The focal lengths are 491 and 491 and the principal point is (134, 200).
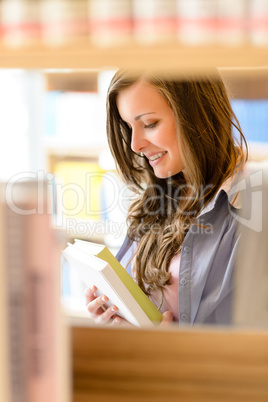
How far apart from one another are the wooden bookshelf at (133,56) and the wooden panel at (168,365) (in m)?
0.35

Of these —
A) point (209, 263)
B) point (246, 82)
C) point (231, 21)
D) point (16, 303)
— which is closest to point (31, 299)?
point (16, 303)

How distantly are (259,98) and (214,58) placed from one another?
1.16 metres

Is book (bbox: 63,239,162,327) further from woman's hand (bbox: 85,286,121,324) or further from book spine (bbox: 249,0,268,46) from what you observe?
book spine (bbox: 249,0,268,46)

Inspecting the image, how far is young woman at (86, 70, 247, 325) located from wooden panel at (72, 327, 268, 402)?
0.19 m

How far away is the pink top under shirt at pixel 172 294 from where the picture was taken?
0.86 meters

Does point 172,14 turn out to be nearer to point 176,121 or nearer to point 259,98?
point 176,121

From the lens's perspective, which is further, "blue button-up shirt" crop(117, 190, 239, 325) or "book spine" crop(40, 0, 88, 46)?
"blue button-up shirt" crop(117, 190, 239, 325)

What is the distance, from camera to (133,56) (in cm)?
46

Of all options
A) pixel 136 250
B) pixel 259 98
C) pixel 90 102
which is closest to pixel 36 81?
pixel 90 102

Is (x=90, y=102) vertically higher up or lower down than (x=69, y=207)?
higher up

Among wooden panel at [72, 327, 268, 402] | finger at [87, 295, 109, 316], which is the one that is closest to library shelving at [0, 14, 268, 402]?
wooden panel at [72, 327, 268, 402]

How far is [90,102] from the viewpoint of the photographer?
6.48ft

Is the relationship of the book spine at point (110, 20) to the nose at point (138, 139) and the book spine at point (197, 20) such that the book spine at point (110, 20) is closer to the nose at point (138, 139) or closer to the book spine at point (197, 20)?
the book spine at point (197, 20)

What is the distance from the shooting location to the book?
79 cm
